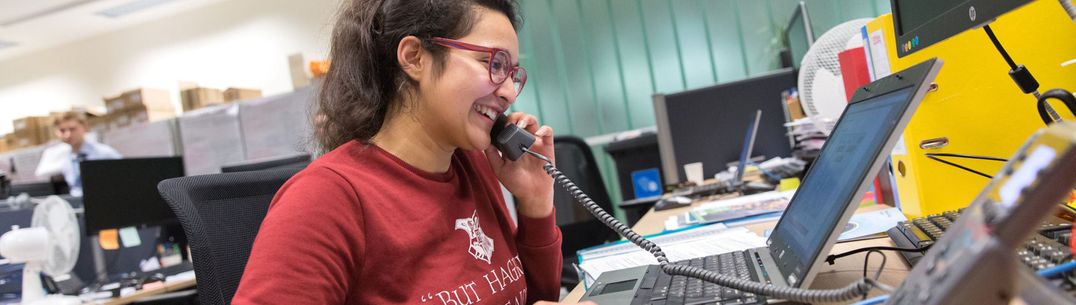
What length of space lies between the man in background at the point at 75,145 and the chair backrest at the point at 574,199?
3.77 m

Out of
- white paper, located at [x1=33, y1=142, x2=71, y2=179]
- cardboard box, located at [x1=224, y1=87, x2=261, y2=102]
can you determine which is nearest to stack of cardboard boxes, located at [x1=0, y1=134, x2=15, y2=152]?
white paper, located at [x1=33, y1=142, x2=71, y2=179]

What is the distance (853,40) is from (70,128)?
5.08m

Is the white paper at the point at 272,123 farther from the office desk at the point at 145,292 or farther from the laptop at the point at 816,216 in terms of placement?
the laptop at the point at 816,216

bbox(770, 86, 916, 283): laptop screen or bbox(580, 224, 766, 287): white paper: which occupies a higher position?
bbox(770, 86, 916, 283): laptop screen

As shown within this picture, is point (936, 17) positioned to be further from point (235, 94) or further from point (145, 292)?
point (235, 94)

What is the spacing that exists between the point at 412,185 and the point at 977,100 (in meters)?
0.76

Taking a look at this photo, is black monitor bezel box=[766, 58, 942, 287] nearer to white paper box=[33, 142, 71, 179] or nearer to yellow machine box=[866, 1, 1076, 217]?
yellow machine box=[866, 1, 1076, 217]

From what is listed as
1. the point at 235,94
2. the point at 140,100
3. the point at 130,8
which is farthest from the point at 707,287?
the point at 130,8

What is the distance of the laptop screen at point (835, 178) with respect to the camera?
0.61 m

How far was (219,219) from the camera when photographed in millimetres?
1026

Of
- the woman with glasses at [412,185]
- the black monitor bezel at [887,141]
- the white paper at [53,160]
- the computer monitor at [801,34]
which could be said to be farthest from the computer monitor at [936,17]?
the white paper at [53,160]

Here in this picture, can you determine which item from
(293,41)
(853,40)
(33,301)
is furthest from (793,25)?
(293,41)

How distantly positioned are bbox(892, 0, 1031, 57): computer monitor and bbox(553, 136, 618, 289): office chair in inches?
65.2

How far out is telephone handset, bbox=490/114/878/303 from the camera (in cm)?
57
